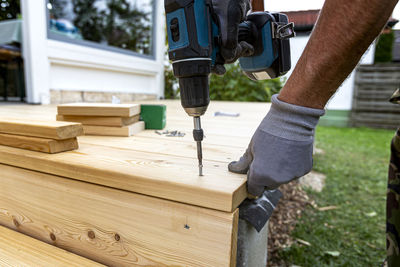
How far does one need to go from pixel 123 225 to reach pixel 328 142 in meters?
4.72

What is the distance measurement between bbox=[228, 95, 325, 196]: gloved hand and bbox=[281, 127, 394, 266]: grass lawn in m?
1.34

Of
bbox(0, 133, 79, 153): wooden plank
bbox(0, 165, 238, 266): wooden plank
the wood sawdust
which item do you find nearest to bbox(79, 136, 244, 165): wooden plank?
bbox(0, 133, 79, 153): wooden plank

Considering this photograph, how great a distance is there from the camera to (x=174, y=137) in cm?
119

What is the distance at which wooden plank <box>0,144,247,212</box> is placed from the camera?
23.4 inches

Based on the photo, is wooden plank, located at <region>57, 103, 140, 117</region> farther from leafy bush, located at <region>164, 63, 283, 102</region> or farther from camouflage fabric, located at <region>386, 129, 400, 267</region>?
leafy bush, located at <region>164, 63, 283, 102</region>

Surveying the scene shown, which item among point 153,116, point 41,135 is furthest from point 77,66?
point 41,135

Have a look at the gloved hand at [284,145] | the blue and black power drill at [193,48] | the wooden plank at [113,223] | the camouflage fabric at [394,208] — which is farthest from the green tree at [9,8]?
the camouflage fabric at [394,208]

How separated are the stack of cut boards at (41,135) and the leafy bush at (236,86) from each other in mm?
3254

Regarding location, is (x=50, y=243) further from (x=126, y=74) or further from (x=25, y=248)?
(x=126, y=74)

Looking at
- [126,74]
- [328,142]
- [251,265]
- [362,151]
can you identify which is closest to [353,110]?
[328,142]

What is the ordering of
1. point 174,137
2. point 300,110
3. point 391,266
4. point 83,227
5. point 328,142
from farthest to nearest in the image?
point 328,142, point 174,137, point 391,266, point 83,227, point 300,110

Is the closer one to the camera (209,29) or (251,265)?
(209,29)

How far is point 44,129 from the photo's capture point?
0.82 meters

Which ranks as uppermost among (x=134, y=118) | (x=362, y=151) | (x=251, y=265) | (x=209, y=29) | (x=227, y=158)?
(x=209, y=29)
